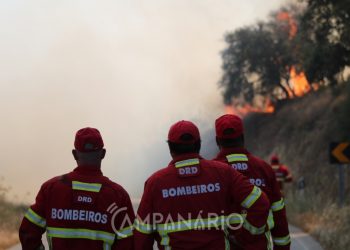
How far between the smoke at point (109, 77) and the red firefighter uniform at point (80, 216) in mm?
18261

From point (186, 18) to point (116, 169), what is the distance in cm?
1419

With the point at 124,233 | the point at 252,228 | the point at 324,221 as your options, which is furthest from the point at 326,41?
the point at 124,233

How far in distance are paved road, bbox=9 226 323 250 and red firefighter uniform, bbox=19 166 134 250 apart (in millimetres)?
7279

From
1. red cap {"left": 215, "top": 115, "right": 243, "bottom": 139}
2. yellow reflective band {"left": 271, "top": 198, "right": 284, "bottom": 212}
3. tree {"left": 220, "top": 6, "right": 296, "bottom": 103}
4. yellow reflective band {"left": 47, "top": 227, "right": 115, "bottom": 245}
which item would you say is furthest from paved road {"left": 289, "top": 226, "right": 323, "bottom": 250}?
tree {"left": 220, "top": 6, "right": 296, "bottom": 103}

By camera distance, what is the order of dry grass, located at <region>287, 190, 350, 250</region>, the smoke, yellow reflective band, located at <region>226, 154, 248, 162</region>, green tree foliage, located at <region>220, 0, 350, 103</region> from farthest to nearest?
1. green tree foliage, located at <region>220, 0, 350, 103</region>
2. the smoke
3. dry grass, located at <region>287, 190, 350, 250</region>
4. yellow reflective band, located at <region>226, 154, 248, 162</region>

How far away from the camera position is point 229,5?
1693 inches

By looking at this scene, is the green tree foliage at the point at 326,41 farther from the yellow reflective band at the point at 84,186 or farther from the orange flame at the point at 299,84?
the yellow reflective band at the point at 84,186

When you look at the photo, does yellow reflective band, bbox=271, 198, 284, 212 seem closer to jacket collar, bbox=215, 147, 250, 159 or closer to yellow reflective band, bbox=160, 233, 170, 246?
jacket collar, bbox=215, 147, 250, 159

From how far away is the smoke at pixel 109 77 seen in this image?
1155 inches

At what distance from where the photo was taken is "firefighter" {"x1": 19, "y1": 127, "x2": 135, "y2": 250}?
16.3 feet

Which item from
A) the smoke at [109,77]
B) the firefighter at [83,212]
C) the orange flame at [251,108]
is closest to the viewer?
the firefighter at [83,212]

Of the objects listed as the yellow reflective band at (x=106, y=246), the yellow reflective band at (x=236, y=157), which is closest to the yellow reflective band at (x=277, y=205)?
the yellow reflective band at (x=236, y=157)

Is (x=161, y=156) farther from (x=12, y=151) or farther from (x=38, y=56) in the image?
(x=12, y=151)

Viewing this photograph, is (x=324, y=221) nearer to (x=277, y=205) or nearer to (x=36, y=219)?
(x=277, y=205)
